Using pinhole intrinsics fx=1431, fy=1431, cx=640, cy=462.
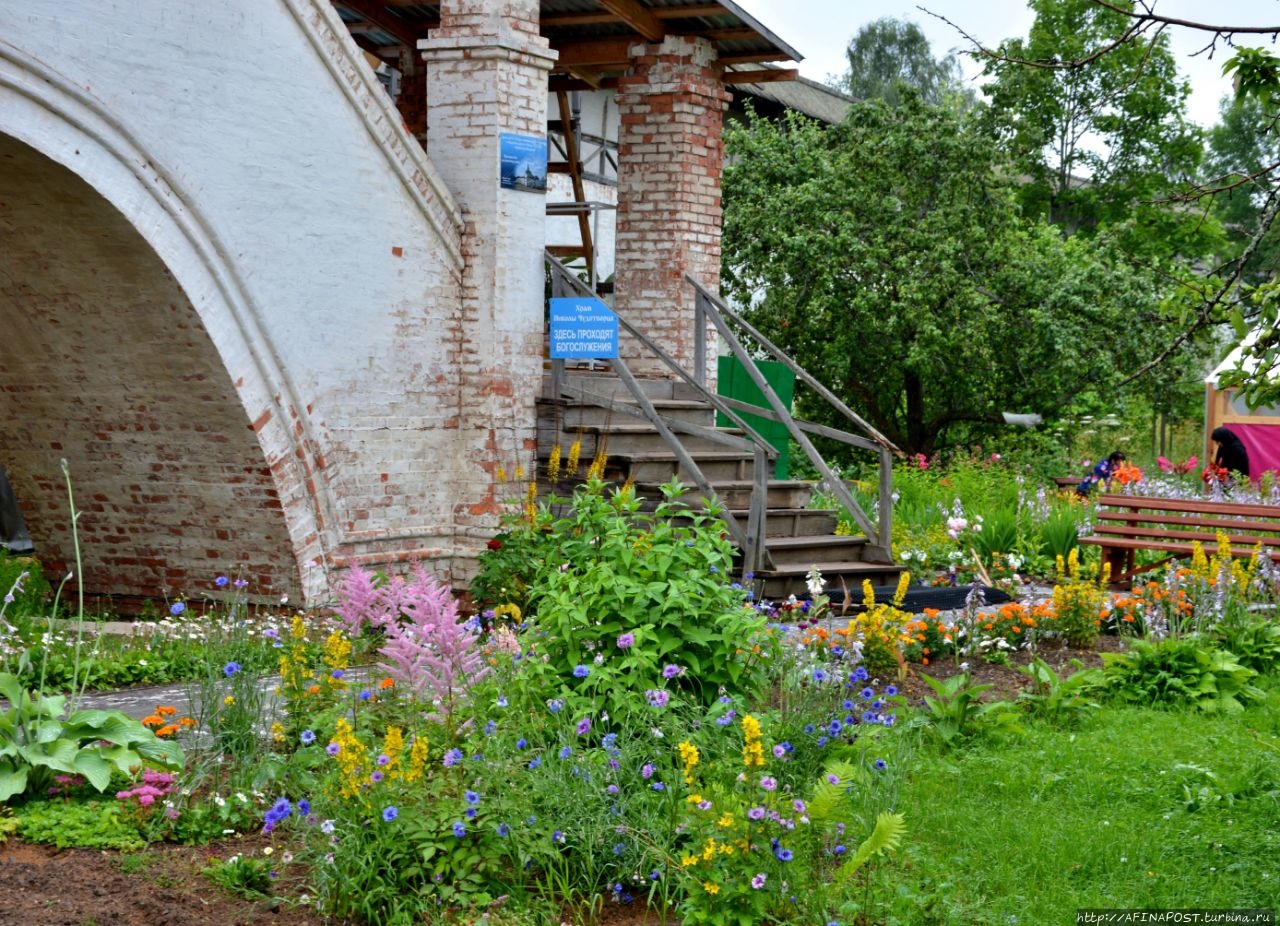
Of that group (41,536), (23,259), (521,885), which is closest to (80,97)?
(23,259)

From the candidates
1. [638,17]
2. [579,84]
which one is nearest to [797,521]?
[638,17]

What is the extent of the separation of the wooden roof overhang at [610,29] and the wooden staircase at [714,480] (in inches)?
112

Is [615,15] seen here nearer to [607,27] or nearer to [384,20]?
[607,27]

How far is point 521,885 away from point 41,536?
696 cm

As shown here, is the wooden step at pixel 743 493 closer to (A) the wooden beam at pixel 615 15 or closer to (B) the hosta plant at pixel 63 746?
(A) the wooden beam at pixel 615 15

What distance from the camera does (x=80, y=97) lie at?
723 cm

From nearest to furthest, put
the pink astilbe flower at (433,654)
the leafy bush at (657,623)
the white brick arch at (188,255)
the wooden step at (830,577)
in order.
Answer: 1. the pink astilbe flower at (433,654)
2. the leafy bush at (657,623)
3. the white brick arch at (188,255)
4. the wooden step at (830,577)

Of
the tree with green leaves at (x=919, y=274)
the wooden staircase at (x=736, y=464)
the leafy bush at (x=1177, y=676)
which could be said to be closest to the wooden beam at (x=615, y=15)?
the wooden staircase at (x=736, y=464)

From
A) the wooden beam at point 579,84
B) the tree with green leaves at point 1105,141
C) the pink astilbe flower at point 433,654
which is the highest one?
the tree with green leaves at point 1105,141

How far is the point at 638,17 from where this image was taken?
11102 millimetres

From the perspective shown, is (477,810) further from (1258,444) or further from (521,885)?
(1258,444)

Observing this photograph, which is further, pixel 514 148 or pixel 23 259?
pixel 514 148

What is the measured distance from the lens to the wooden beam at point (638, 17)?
34.9ft

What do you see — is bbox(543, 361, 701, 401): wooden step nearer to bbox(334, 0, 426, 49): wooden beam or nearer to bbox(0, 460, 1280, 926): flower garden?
bbox(334, 0, 426, 49): wooden beam
